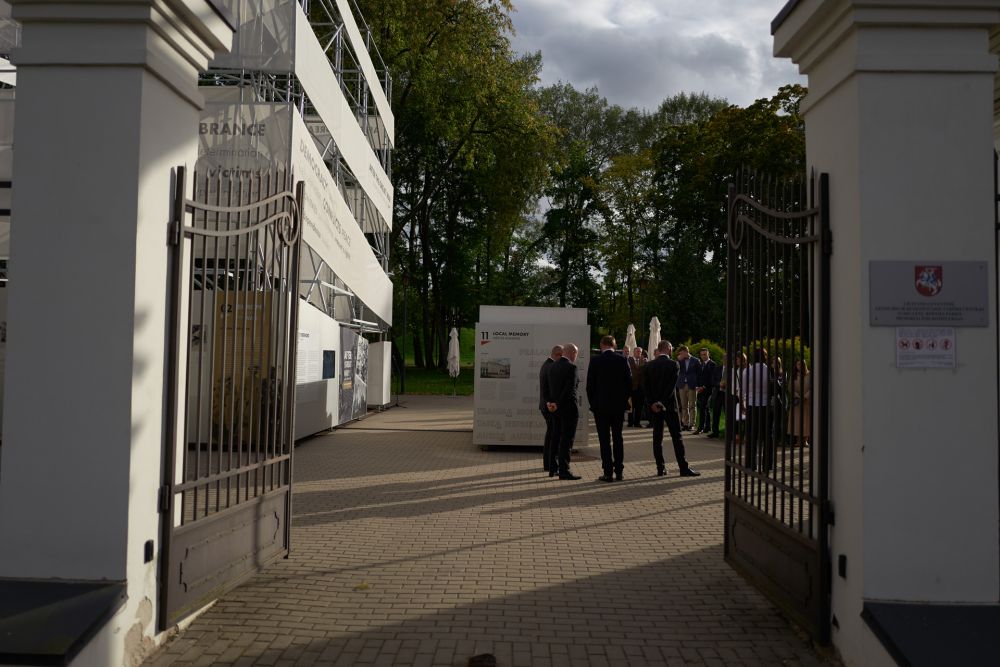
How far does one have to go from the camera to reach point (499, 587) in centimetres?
620

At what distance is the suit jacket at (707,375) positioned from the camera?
18.2 meters

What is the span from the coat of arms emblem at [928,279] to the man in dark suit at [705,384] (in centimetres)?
1343

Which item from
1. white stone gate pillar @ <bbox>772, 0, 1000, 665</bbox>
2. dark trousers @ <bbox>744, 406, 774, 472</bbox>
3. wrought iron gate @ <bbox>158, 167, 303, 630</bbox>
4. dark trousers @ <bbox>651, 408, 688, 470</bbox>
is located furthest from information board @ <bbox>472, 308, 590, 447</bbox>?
white stone gate pillar @ <bbox>772, 0, 1000, 665</bbox>

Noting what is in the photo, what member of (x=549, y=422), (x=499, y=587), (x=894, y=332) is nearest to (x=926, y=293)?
(x=894, y=332)

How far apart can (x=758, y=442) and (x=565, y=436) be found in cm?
585

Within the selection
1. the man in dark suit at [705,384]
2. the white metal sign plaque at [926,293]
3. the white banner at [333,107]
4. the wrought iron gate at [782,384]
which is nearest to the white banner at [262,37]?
the white banner at [333,107]

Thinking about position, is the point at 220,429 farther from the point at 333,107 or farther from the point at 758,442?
the point at 333,107

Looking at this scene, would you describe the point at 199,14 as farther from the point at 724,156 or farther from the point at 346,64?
the point at 724,156

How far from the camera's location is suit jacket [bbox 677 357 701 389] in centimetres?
1865

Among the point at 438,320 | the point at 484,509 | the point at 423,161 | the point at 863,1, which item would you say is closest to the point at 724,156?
the point at 423,161

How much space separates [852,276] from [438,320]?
151 feet

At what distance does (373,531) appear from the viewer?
813 cm

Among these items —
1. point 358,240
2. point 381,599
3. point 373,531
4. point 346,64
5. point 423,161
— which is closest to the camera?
point 381,599

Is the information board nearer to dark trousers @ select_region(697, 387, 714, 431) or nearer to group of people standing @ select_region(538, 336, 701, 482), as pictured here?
group of people standing @ select_region(538, 336, 701, 482)
